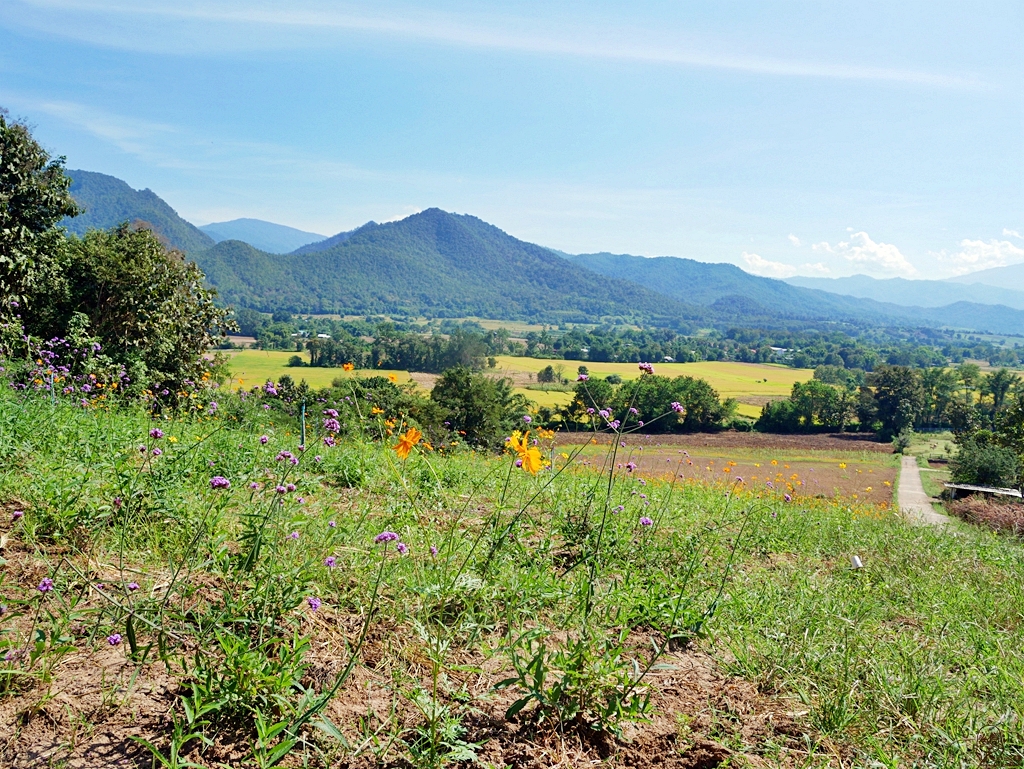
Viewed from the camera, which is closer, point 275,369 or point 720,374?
point 275,369

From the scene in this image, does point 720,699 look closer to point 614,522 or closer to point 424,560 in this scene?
point 424,560

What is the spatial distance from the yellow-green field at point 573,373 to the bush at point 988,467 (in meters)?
19.9

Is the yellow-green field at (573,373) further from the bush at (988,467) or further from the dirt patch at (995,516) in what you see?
the dirt patch at (995,516)

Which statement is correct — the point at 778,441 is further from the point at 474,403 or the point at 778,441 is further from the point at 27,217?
the point at 27,217

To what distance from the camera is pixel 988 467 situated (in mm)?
27922

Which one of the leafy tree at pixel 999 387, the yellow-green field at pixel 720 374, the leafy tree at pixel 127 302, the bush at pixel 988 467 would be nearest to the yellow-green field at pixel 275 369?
the yellow-green field at pixel 720 374

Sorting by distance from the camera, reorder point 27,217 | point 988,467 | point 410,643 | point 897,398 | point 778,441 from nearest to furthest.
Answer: point 410,643 → point 27,217 → point 988,467 → point 778,441 → point 897,398

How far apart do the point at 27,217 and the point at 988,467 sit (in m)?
36.9

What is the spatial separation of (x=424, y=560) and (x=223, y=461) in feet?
5.69

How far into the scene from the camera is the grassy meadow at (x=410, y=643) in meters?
1.85

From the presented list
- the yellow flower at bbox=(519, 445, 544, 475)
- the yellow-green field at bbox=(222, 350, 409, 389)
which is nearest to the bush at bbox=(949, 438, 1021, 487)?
the yellow-green field at bbox=(222, 350, 409, 389)

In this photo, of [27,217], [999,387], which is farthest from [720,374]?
[27,217]

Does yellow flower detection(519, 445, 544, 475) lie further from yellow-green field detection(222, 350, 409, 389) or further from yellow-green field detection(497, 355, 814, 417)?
yellow-green field detection(497, 355, 814, 417)

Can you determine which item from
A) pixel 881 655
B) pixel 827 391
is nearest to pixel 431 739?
pixel 881 655
